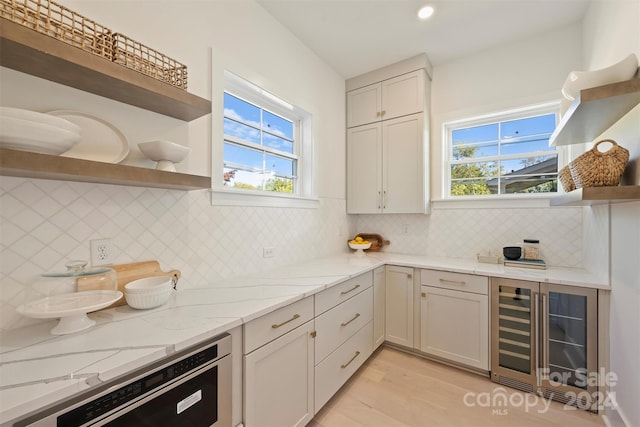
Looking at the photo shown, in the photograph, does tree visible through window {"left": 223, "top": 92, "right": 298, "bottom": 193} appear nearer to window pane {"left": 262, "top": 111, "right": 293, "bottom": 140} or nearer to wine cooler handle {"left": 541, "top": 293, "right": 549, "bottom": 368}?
window pane {"left": 262, "top": 111, "right": 293, "bottom": 140}

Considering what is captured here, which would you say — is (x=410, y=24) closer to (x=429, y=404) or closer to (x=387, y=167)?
(x=387, y=167)

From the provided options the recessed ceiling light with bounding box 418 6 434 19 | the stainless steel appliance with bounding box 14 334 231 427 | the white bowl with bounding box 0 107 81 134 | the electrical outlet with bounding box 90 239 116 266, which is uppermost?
the recessed ceiling light with bounding box 418 6 434 19

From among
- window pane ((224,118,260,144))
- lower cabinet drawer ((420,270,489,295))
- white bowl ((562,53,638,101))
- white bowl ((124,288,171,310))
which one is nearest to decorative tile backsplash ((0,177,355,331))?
white bowl ((124,288,171,310))

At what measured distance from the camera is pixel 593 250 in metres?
1.95

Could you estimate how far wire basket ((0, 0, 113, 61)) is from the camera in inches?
35.3

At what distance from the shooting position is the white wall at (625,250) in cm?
134

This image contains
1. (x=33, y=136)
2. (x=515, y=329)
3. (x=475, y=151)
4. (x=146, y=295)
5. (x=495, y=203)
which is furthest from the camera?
(x=475, y=151)

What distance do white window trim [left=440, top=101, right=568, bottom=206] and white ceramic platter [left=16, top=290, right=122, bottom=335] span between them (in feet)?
9.42

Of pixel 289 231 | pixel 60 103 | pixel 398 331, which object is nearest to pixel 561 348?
pixel 398 331

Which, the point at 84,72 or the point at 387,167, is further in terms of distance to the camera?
the point at 387,167

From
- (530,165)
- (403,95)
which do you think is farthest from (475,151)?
(403,95)

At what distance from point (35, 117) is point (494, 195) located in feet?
10.5

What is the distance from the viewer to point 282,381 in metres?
1.38

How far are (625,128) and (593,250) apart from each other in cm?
95
